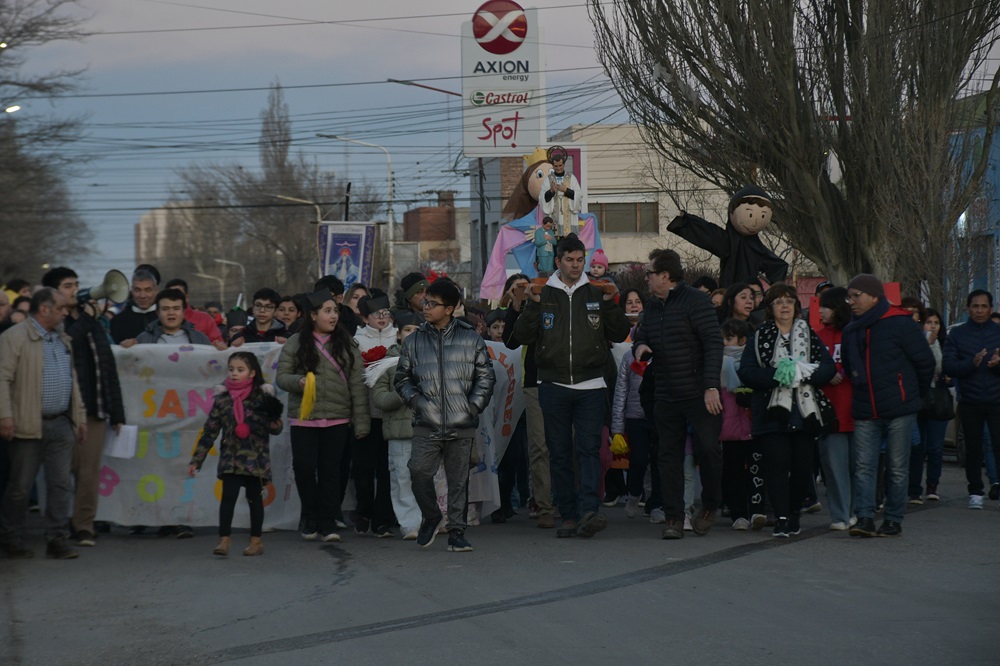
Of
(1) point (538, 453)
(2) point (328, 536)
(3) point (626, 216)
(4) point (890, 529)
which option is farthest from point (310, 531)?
(3) point (626, 216)

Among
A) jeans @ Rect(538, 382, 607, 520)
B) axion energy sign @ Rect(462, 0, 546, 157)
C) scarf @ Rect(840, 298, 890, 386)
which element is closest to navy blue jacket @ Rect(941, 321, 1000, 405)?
scarf @ Rect(840, 298, 890, 386)

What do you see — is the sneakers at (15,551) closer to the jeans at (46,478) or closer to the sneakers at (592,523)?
the jeans at (46,478)

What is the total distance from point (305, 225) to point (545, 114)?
56264mm

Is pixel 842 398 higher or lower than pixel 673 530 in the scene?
higher

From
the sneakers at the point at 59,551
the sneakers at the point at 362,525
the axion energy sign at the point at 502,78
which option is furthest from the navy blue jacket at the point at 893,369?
the axion energy sign at the point at 502,78

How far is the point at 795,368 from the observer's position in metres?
10.6

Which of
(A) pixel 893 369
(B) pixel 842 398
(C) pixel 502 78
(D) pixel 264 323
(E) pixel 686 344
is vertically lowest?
(B) pixel 842 398

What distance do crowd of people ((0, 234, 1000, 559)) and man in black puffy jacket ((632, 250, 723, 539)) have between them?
16 millimetres

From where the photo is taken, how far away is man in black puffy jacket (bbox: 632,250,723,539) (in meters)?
10.7

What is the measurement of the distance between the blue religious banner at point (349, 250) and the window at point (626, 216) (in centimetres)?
3678

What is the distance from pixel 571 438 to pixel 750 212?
373 centimetres

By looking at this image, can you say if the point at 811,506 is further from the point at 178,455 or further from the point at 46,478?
the point at 46,478

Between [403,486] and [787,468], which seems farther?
[403,486]

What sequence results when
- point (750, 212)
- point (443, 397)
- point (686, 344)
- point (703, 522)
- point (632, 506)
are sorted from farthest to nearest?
point (750, 212) < point (632, 506) < point (703, 522) < point (686, 344) < point (443, 397)
